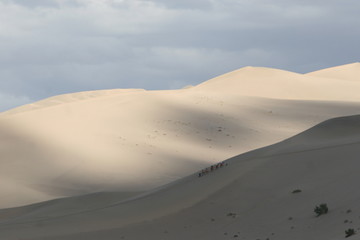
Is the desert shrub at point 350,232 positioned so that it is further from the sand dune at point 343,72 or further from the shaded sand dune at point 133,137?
the sand dune at point 343,72

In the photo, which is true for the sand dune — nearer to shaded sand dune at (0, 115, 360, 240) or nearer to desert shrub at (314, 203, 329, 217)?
shaded sand dune at (0, 115, 360, 240)

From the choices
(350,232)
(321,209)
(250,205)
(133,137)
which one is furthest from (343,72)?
(350,232)

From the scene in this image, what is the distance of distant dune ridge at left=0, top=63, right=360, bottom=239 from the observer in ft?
65.1

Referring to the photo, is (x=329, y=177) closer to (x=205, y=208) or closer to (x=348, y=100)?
(x=205, y=208)

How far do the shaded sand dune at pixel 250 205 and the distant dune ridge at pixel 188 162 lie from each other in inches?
2.0

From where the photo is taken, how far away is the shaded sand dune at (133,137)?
3806cm

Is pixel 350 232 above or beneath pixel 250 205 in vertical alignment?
beneath

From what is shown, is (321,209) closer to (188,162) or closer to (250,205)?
(250,205)

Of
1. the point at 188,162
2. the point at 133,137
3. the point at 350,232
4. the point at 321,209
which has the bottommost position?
the point at 350,232

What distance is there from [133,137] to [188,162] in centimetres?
609

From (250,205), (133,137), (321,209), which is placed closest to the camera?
(321,209)

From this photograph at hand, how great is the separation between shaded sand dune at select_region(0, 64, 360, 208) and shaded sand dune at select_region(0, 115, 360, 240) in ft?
40.4

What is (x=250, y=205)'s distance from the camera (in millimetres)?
20422

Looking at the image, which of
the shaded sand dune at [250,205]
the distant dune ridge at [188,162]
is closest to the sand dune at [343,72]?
the distant dune ridge at [188,162]
